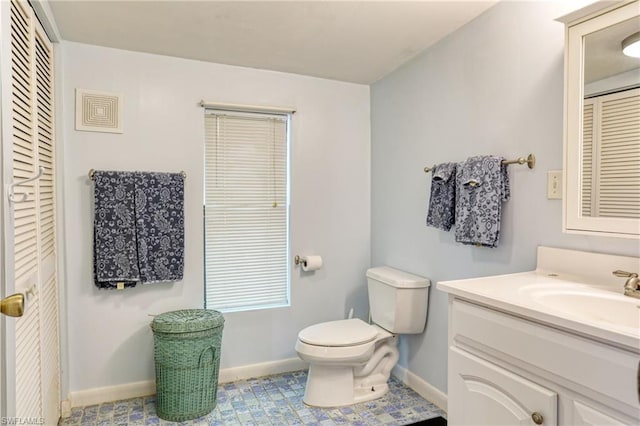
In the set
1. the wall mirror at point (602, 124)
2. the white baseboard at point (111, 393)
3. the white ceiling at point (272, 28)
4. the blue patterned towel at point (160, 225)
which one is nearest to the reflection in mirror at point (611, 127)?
the wall mirror at point (602, 124)

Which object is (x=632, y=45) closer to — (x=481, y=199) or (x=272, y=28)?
(x=481, y=199)

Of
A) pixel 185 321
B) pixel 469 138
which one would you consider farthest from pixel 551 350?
pixel 185 321

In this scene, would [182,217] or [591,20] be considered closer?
[591,20]

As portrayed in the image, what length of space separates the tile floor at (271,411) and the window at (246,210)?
585 millimetres

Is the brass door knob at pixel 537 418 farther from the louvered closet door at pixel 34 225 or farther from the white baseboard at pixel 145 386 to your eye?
the white baseboard at pixel 145 386

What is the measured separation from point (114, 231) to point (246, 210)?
82cm

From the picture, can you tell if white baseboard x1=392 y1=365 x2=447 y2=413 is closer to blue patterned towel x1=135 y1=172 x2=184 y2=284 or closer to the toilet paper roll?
the toilet paper roll

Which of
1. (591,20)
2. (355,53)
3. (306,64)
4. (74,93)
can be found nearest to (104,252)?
(74,93)

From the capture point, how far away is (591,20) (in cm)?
139

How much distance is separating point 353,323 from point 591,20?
1942 mm

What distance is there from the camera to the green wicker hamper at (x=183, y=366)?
2150mm

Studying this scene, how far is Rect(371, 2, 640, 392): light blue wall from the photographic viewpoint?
1.66 m

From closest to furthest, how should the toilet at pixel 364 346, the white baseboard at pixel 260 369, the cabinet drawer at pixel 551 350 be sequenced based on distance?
the cabinet drawer at pixel 551 350 < the toilet at pixel 364 346 < the white baseboard at pixel 260 369

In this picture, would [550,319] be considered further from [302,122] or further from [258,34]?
[302,122]
